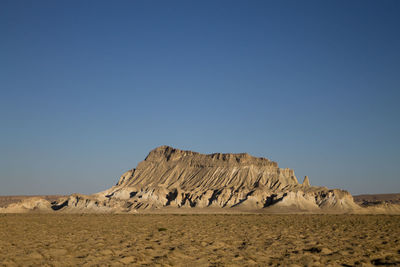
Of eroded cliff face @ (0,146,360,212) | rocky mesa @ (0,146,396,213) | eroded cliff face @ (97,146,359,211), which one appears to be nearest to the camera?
rocky mesa @ (0,146,396,213)

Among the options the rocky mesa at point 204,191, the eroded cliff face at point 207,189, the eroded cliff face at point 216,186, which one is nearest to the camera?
the rocky mesa at point 204,191

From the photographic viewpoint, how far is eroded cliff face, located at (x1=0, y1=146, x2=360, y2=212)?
341 feet

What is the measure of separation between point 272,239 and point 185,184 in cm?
11251

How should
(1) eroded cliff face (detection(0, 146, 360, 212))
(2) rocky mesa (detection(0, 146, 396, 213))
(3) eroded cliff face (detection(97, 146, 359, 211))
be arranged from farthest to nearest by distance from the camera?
(3) eroded cliff face (detection(97, 146, 359, 211)), (1) eroded cliff face (detection(0, 146, 360, 212)), (2) rocky mesa (detection(0, 146, 396, 213))

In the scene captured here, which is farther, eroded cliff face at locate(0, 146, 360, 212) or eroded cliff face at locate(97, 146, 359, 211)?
A: eroded cliff face at locate(97, 146, 359, 211)

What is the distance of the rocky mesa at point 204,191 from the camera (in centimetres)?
10281

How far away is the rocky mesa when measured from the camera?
10281cm

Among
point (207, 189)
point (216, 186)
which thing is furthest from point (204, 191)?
point (216, 186)

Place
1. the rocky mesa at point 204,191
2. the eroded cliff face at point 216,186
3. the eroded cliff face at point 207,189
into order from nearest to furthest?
the rocky mesa at point 204,191
the eroded cliff face at point 207,189
the eroded cliff face at point 216,186

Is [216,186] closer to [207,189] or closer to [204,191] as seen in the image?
[207,189]

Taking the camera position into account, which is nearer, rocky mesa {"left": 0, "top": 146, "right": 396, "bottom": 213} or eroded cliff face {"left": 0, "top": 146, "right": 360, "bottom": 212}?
rocky mesa {"left": 0, "top": 146, "right": 396, "bottom": 213}

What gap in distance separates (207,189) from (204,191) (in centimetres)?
388

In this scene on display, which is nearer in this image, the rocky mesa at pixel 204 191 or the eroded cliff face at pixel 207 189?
the rocky mesa at pixel 204 191

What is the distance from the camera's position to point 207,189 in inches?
4744
